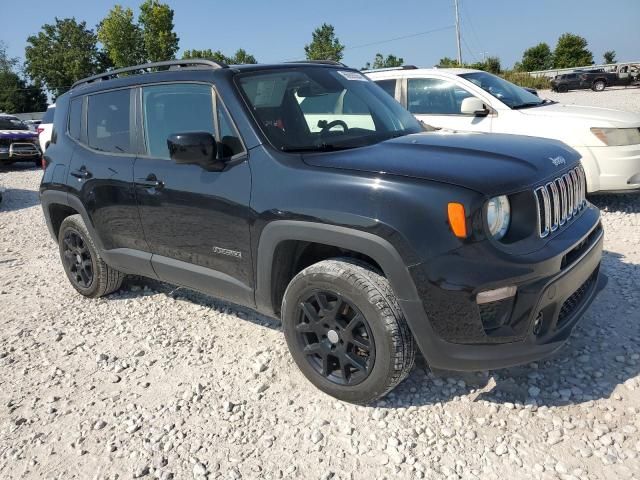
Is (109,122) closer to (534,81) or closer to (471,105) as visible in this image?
(471,105)

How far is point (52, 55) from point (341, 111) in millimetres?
74165

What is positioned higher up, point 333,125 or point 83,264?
point 333,125

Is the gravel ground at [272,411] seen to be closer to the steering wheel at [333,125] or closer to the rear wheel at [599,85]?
the steering wheel at [333,125]

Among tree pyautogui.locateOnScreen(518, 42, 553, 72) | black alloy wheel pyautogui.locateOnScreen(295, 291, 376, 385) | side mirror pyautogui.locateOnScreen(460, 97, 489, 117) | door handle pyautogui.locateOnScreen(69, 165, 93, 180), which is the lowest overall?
black alloy wheel pyautogui.locateOnScreen(295, 291, 376, 385)

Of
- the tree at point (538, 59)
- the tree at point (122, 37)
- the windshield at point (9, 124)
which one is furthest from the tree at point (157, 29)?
the tree at point (538, 59)

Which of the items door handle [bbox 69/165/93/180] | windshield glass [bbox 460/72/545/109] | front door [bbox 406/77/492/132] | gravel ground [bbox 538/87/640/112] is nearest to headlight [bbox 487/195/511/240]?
door handle [bbox 69/165/93/180]

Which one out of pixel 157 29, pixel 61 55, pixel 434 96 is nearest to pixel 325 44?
pixel 157 29

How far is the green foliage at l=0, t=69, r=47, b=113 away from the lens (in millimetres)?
60812

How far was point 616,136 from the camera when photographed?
5.64 meters

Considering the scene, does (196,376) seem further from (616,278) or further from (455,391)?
(616,278)

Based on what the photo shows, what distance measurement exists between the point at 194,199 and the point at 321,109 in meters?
1.06

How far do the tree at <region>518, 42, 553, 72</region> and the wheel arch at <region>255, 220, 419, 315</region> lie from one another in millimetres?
62924

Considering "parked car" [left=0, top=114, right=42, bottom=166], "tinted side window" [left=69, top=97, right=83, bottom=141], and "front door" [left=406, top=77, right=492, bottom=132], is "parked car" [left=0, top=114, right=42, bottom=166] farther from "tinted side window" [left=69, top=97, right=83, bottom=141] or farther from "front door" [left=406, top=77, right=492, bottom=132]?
"front door" [left=406, top=77, right=492, bottom=132]

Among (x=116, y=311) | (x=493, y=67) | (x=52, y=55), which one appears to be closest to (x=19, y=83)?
(x=52, y=55)
